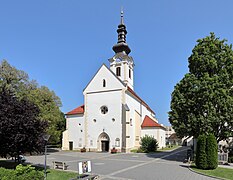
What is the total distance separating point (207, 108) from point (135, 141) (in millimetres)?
20628

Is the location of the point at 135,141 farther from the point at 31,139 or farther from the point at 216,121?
the point at 31,139

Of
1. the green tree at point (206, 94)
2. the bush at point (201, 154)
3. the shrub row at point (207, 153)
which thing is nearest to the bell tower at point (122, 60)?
the green tree at point (206, 94)

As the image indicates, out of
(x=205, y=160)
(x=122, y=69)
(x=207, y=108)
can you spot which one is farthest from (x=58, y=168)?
(x=122, y=69)

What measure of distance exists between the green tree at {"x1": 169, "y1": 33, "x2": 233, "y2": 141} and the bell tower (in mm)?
21354

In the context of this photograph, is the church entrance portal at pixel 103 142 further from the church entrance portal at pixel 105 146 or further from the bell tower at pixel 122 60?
the bell tower at pixel 122 60

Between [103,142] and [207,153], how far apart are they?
70.0ft

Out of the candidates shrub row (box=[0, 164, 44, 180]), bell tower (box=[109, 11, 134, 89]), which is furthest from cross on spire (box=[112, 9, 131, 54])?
shrub row (box=[0, 164, 44, 180])

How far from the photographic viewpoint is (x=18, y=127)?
14391 mm

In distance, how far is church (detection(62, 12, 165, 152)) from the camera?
34719mm

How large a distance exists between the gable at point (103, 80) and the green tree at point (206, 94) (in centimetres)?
1515

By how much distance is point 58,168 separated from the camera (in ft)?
54.4

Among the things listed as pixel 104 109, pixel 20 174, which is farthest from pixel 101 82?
pixel 20 174

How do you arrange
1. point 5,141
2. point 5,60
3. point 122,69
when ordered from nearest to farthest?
point 5,141
point 5,60
point 122,69

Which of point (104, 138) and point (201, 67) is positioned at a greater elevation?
point (201, 67)
